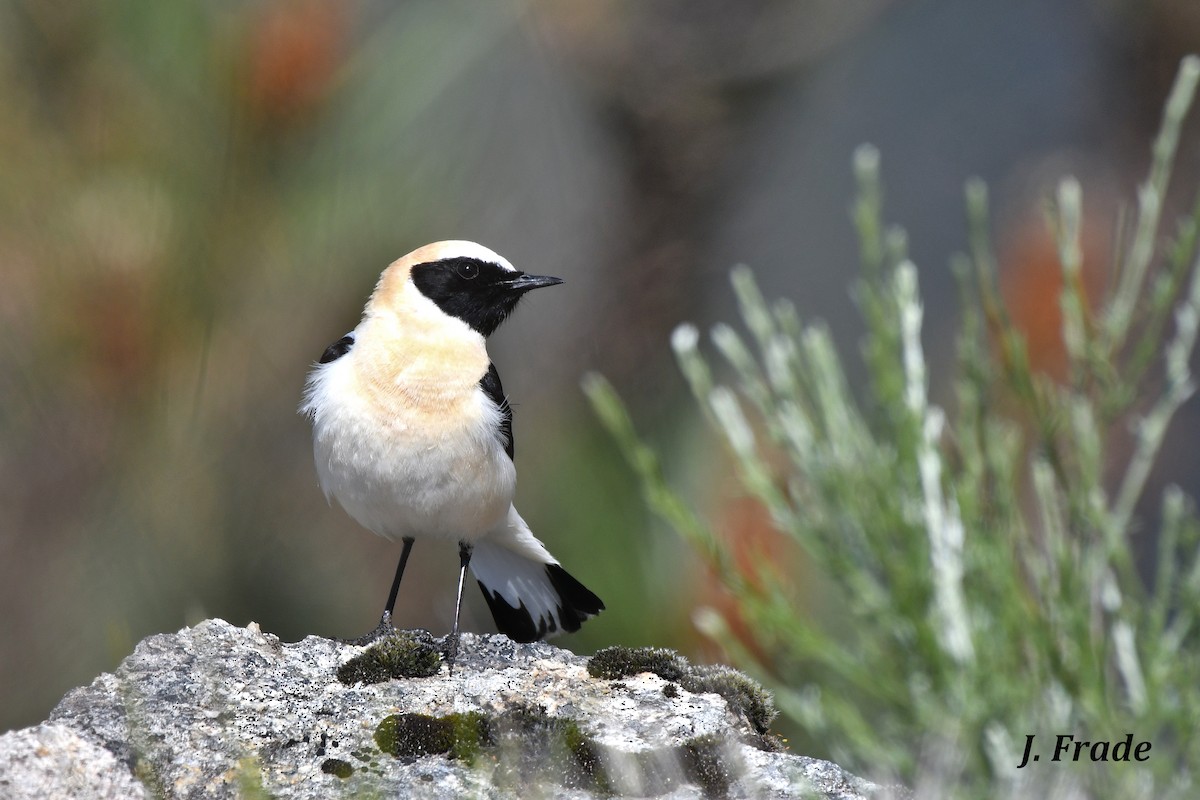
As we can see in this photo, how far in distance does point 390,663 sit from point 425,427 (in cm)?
104

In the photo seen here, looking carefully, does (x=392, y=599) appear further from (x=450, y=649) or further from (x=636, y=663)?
(x=636, y=663)

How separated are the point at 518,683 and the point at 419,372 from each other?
1.28 metres

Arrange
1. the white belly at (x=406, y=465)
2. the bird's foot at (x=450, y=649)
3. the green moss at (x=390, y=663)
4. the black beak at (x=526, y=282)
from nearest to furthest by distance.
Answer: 1. the green moss at (x=390, y=663)
2. the bird's foot at (x=450, y=649)
3. the white belly at (x=406, y=465)
4. the black beak at (x=526, y=282)

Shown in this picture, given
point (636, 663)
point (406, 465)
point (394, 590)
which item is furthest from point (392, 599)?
point (636, 663)

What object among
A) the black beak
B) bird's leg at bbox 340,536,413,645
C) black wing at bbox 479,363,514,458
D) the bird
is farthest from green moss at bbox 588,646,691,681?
the black beak

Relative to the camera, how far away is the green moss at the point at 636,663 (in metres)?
3.05

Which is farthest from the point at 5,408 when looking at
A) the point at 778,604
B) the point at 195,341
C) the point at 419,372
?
the point at 778,604

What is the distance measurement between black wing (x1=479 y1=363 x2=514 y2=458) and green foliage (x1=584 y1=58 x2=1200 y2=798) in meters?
2.81

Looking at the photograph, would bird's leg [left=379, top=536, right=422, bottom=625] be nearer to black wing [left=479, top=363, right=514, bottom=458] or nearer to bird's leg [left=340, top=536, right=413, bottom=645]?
bird's leg [left=340, top=536, right=413, bottom=645]

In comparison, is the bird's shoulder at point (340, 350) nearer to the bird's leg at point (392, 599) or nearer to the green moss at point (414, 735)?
the bird's leg at point (392, 599)

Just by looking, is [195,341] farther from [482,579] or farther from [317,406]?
[482,579]

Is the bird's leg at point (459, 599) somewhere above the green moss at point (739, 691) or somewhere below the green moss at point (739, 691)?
above

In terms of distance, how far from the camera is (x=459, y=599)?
393cm

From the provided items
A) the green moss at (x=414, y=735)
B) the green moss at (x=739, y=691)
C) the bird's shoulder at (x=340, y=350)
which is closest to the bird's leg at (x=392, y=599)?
the bird's shoulder at (x=340, y=350)
